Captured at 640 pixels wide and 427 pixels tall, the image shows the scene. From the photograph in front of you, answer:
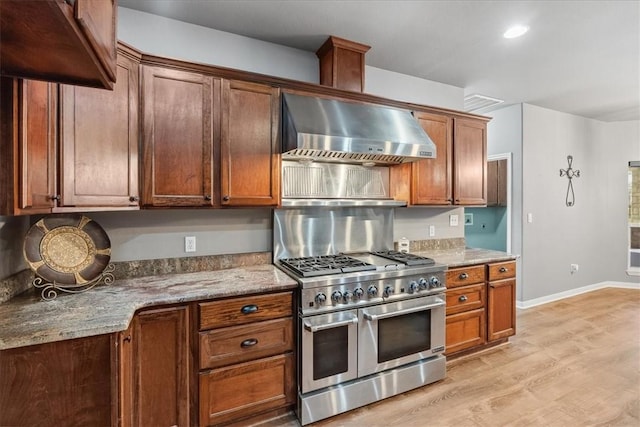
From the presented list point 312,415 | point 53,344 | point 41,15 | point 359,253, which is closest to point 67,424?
point 53,344

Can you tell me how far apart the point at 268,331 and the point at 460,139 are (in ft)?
8.62

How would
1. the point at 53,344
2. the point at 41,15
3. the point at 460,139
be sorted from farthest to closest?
the point at 460,139
the point at 53,344
the point at 41,15

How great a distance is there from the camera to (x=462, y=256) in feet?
10.1

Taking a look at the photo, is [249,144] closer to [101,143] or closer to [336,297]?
[101,143]

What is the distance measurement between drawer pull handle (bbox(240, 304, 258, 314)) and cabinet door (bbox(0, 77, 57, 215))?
1.13 metres

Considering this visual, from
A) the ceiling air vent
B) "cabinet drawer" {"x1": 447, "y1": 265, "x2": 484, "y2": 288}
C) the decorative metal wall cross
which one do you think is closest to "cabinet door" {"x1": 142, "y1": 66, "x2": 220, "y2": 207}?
"cabinet drawer" {"x1": 447, "y1": 265, "x2": 484, "y2": 288}

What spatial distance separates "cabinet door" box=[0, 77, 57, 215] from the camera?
48.5 inches

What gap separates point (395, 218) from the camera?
3.25m

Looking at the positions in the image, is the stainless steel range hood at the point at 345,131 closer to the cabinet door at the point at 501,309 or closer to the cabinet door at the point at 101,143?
the cabinet door at the point at 101,143

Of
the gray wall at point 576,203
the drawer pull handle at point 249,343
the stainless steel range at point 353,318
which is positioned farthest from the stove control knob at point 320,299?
the gray wall at point 576,203

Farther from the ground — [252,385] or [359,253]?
[359,253]

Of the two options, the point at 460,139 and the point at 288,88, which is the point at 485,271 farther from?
the point at 288,88

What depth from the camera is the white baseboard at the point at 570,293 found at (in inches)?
172

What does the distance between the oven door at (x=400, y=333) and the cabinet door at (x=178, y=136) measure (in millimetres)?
1452
